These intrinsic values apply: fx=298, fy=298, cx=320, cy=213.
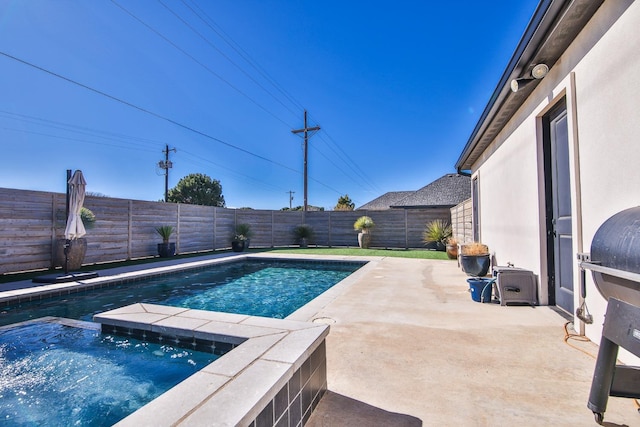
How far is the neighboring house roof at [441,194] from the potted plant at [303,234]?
9617mm

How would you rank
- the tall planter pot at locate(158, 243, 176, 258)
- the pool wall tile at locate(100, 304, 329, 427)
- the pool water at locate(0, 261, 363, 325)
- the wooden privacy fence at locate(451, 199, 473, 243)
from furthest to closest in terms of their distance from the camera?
the tall planter pot at locate(158, 243, 176, 258), the wooden privacy fence at locate(451, 199, 473, 243), the pool water at locate(0, 261, 363, 325), the pool wall tile at locate(100, 304, 329, 427)

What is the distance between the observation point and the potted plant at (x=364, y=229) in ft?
44.4

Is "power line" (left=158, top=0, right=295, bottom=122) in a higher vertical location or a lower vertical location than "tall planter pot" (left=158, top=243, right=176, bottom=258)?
higher

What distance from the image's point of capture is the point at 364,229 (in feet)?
44.8

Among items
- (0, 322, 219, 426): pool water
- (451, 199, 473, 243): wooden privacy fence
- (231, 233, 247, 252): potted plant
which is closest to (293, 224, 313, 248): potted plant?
(231, 233, 247, 252): potted plant

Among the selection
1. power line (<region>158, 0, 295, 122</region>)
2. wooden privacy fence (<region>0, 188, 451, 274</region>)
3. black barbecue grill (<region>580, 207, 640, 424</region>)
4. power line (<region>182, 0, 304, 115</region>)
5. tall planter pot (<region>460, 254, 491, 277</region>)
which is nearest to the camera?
black barbecue grill (<region>580, 207, 640, 424</region>)

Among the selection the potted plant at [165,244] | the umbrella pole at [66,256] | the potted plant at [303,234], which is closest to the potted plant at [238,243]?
the potted plant at [165,244]

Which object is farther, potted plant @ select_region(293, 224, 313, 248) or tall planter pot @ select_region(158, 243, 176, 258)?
potted plant @ select_region(293, 224, 313, 248)

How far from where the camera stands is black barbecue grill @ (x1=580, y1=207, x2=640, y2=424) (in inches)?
56.0

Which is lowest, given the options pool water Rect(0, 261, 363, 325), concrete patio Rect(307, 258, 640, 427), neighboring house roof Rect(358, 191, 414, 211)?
pool water Rect(0, 261, 363, 325)

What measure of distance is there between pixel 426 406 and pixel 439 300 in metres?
2.87

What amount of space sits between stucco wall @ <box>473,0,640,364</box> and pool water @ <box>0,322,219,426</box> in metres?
3.52

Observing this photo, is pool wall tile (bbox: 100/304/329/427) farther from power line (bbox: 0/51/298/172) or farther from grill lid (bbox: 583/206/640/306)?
power line (bbox: 0/51/298/172)

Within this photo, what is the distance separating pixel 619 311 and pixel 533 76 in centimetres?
306
